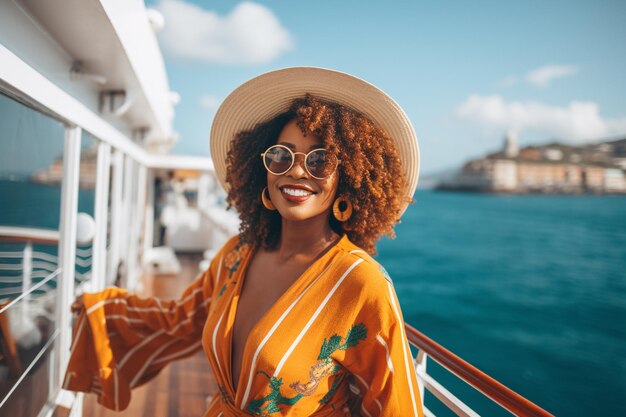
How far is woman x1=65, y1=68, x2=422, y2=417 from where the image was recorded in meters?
0.98

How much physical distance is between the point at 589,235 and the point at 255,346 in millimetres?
49037

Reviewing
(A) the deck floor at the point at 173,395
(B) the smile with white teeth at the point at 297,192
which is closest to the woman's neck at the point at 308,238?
(B) the smile with white teeth at the point at 297,192

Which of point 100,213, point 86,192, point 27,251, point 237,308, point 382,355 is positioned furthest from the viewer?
point 100,213

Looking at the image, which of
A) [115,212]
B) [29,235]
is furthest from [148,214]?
[29,235]

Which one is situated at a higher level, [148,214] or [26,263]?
[148,214]

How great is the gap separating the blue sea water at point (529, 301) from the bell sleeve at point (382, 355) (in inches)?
464

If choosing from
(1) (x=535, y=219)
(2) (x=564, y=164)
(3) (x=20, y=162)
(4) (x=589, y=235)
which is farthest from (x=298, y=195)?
(1) (x=535, y=219)

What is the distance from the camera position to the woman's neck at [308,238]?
1217 mm

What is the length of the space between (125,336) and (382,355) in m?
0.93

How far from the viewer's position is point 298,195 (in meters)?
1.12

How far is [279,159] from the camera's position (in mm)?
1139

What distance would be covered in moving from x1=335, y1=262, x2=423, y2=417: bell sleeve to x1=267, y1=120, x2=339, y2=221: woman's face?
0.25 meters

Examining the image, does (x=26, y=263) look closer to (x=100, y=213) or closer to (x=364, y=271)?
(x=100, y=213)

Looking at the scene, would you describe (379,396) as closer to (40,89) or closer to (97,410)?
(40,89)
